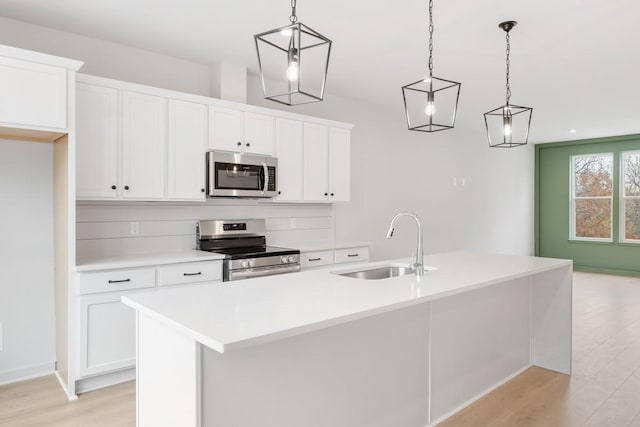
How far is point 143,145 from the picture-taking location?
3.34 meters

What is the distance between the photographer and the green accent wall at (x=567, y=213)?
8008 mm

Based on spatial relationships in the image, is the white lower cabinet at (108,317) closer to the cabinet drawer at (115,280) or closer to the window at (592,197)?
the cabinet drawer at (115,280)

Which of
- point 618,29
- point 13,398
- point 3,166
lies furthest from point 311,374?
point 618,29

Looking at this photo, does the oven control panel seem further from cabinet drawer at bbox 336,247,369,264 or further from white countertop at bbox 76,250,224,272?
cabinet drawer at bbox 336,247,369,264

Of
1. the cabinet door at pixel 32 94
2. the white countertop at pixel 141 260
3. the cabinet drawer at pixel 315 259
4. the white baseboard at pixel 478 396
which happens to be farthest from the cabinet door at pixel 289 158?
the white baseboard at pixel 478 396

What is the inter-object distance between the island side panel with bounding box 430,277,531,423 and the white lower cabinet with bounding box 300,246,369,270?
1713mm

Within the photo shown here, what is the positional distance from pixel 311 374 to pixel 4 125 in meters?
2.27

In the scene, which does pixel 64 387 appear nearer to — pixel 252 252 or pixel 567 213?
pixel 252 252

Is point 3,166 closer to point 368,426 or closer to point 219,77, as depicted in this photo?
point 219,77

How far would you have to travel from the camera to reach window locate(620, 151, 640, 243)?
791 cm

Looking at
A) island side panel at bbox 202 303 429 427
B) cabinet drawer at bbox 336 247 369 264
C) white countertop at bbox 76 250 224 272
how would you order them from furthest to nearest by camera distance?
cabinet drawer at bbox 336 247 369 264 < white countertop at bbox 76 250 224 272 < island side panel at bbox 202 303 429 427

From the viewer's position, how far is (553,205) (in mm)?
8969

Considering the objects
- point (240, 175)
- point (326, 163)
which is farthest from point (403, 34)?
point (240, 175)

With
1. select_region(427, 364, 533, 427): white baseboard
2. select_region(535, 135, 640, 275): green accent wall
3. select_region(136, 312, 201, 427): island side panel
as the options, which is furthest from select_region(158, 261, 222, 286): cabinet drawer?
select_region(535, 135, 640, 275): green accent wall
